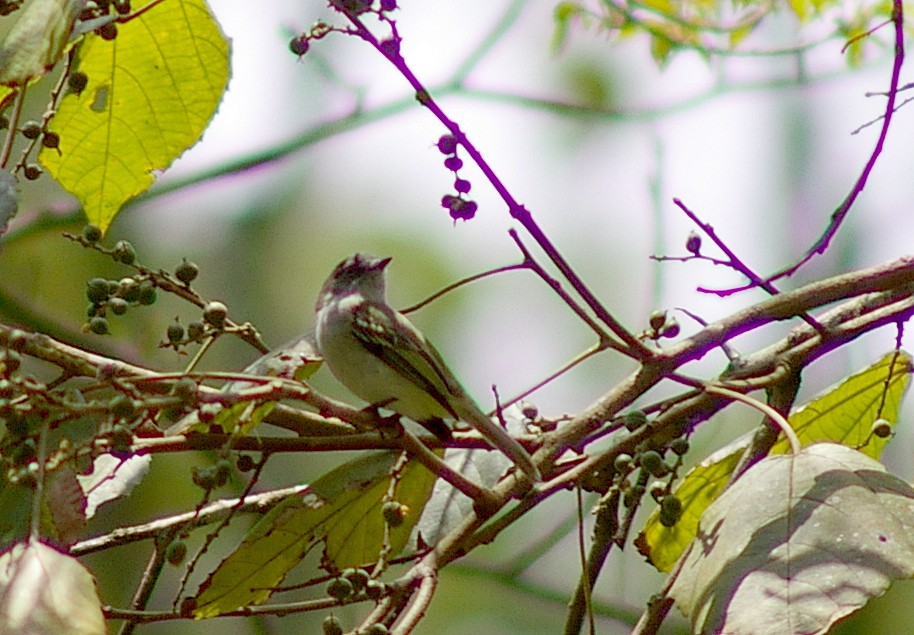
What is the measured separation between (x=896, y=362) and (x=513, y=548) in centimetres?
740

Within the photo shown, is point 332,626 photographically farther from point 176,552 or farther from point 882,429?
point 882,429

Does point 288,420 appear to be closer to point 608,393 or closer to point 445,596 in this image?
point 608,393

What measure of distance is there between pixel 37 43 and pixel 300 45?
590 millimetres

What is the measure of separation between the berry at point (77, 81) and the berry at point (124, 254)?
29 cm

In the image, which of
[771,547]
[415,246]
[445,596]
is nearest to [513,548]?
[445,596]

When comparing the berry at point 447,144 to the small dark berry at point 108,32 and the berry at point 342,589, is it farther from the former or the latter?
the berry at point 342,589

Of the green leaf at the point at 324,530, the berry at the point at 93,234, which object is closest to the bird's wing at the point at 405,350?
the green leaf at the point at 324,530

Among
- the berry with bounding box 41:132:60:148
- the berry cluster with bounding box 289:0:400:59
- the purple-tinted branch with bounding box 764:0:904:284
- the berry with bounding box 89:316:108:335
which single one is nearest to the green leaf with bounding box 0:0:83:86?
the berry cluster with bounding box 289:0:400:59

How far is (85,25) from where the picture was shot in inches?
64.6

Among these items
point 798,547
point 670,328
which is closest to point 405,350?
point 670,328

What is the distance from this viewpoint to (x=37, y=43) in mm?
1552

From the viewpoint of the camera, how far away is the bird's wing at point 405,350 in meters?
3.23

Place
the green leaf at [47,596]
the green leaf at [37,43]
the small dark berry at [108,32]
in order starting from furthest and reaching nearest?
the small dark berry at [108,32], the green leaf at [37,43], the green leaf at [47,596]

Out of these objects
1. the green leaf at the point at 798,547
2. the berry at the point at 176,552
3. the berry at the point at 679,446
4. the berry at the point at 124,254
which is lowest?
the berry at the point at 176,552
